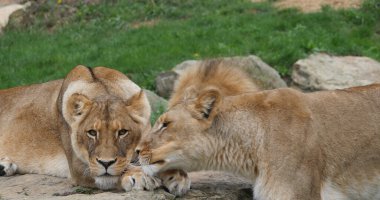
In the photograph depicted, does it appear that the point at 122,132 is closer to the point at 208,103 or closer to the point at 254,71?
the point at 208,103

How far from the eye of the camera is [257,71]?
10578 mm

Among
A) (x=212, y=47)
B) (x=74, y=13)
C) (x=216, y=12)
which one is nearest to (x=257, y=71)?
(x=212, y=47)

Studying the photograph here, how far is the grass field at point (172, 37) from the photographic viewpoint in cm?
1236

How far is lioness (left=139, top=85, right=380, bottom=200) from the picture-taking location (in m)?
5.32

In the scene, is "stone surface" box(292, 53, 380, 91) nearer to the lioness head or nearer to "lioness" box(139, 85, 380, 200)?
the lioness head

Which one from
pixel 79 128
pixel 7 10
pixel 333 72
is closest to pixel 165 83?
pixel 333 72

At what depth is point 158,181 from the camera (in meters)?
5.52

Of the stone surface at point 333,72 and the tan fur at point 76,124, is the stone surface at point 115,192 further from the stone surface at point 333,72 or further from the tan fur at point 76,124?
the stone surface at point 333,72

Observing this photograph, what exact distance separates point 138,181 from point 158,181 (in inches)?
5.8

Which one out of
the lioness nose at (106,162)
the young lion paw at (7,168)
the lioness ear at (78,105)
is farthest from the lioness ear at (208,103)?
the young lion paw at (7,168)

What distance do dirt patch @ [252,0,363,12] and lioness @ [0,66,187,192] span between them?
8.46 meters

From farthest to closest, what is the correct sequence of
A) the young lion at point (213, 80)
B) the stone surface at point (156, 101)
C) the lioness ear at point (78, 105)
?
the stone surface at point (156, 101)
the young lion at point (213, 80)
the lioness ear at point (78, 105)

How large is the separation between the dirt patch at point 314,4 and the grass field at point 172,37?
0.33m

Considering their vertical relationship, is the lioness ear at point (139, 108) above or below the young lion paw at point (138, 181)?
above
